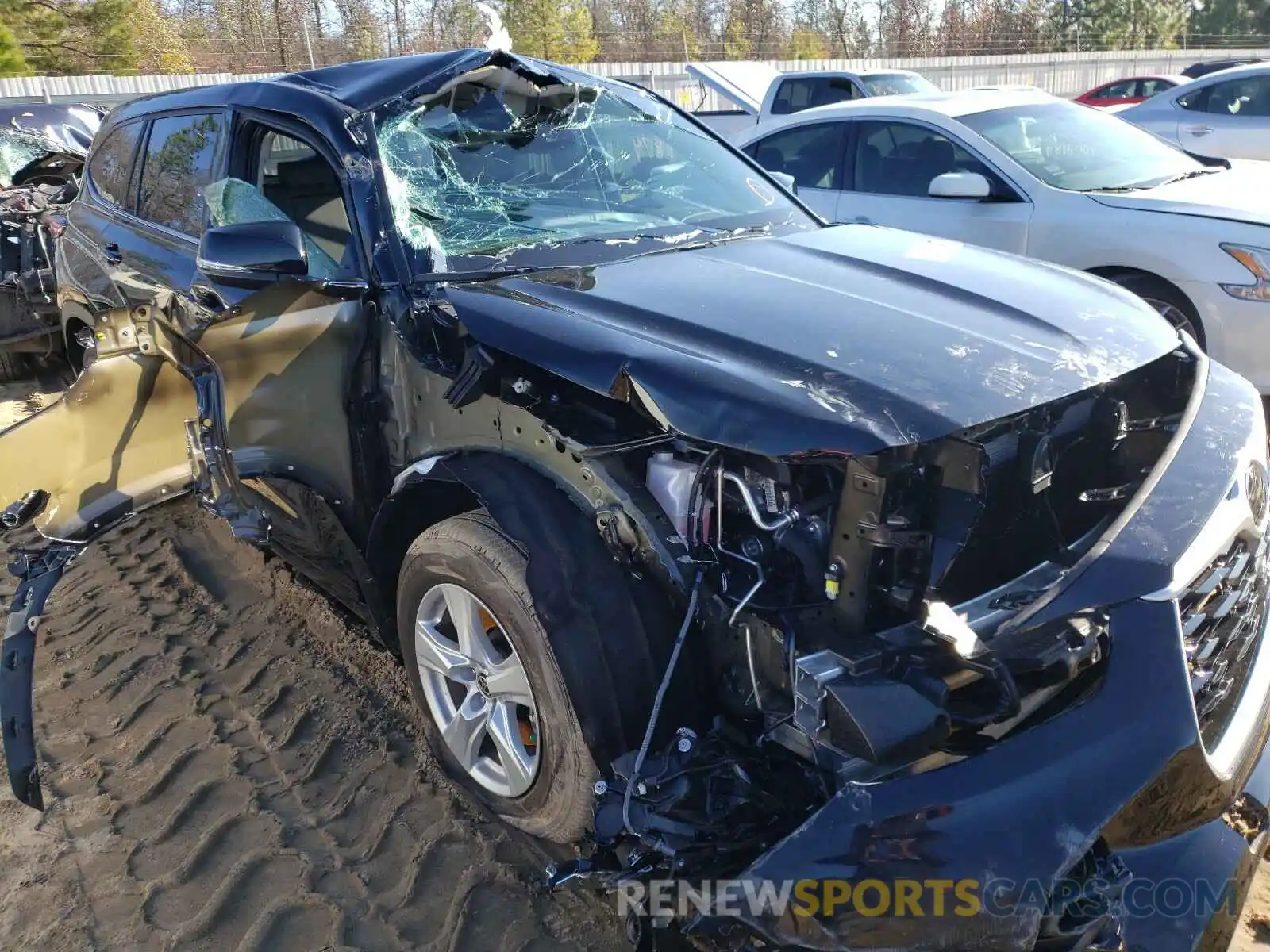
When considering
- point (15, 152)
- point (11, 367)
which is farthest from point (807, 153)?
point (15, 152)

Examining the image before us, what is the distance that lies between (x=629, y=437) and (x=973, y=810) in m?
1.05

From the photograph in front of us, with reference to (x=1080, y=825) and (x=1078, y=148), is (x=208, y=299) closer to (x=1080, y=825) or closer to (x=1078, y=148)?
(x=1080, y=825)

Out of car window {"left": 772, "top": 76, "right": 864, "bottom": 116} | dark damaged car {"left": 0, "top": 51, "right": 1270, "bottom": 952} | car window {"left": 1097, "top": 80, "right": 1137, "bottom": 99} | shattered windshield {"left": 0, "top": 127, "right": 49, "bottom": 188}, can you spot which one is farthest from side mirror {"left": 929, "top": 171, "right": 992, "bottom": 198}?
car window {"left": 1097, "top": 80, "right": 1137, "bottom": 99}

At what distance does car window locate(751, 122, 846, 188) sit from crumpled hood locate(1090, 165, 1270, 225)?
1.74m

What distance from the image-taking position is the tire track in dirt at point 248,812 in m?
2.35

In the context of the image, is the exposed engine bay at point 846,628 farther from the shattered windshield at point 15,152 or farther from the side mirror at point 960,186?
the shattered windshield at point 15,152

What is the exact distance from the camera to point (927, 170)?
6090mm

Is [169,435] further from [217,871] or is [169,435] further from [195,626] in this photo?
[217,871]

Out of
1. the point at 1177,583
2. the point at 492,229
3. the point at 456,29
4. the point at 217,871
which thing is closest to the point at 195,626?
the point at 217,871

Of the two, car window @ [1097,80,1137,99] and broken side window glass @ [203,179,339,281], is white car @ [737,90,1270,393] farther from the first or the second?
car window @ [1097,80,1137,99]

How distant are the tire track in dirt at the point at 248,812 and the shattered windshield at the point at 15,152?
7708 mm

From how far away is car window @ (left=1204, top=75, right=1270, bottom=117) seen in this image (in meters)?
10.3

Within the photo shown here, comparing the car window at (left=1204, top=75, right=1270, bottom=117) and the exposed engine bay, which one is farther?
the car window at (left=1204, top=75, right=1270, bottom=117)

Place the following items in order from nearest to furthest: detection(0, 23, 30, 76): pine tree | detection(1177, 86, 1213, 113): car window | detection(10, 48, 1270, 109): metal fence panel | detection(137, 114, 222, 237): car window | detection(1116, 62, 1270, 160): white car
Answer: detection(137, 114, 222, 237): car window → detection(1116, 62, 1270, 160): white car → detection(1177, 86, 1213, 113): car window → detection(10, 48, 1270, 109): metal fence panel → detection(0, 23, 30, 76): pine tree
